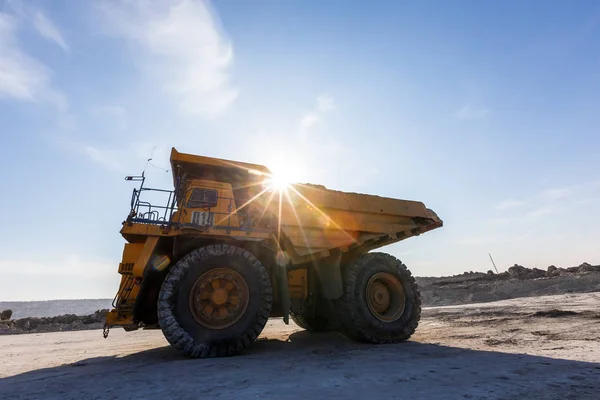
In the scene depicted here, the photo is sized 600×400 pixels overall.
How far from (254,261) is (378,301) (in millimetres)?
3120

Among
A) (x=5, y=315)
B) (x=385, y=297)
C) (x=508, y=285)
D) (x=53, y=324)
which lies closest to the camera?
(x=385, y=297)

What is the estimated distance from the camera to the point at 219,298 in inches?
245

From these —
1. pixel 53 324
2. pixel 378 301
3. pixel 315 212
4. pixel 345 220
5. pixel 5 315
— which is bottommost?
pixel 378 301

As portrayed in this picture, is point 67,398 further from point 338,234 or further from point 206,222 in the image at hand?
point 338,234

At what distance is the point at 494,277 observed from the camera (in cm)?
2806

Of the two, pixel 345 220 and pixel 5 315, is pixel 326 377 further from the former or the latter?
pixel 5 315

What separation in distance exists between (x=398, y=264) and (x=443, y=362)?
370 cm

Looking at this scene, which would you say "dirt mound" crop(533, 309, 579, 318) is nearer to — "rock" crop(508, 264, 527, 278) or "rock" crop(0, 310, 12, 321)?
"rock" crop(508, 264, 527, 278)

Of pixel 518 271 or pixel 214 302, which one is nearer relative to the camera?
pixel 214 302

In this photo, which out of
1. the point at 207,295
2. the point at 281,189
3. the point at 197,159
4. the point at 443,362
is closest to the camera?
the point at 443,362

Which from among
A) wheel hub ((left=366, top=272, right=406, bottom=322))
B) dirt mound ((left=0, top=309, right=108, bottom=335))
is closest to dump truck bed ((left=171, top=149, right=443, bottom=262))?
wheel hub ((left=366, top=272, right=406, bottom=322))

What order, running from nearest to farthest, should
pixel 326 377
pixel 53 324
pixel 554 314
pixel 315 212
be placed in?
pixel 326 377 → pixel 315 212 → pixel 554 314 → pixel 53 324

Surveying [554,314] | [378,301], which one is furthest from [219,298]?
[554,314]

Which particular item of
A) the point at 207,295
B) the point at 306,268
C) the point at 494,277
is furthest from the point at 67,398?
the point at 494,277
